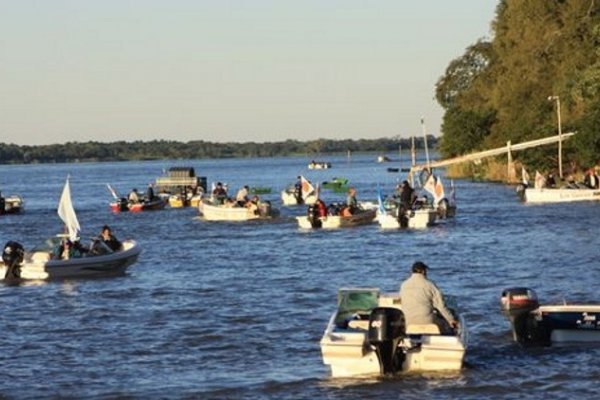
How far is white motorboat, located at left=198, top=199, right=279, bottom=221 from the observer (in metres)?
70.4

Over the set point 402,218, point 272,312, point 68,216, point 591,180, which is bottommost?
point 272,312

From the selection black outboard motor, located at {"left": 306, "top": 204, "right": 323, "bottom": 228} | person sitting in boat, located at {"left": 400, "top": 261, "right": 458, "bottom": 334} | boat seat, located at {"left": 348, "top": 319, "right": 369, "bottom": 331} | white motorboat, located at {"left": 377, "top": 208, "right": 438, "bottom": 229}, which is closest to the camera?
person sitting in boat, located at {"left": 400, "top": 261, "right": 458, "bottom": 334}

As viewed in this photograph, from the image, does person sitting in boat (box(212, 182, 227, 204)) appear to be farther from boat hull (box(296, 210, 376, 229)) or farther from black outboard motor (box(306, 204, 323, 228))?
black outboard motor (box(306, 204, 323, 228))

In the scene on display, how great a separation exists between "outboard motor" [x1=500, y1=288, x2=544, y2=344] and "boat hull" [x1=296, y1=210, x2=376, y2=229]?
36011mm

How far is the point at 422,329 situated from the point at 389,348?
0.87m

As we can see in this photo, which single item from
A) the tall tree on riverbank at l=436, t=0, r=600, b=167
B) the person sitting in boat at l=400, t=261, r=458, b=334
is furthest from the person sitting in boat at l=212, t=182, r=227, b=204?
the person sitting in boat at l=400, t=261, r=458, b=334

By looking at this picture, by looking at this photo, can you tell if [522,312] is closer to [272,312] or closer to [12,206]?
[272,312]

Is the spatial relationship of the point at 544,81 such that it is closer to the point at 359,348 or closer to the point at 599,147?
the point at 599,147

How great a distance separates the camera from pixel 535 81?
100312 millimetres

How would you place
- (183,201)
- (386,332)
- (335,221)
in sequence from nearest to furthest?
(386,332)
(335,221)
(183,201)

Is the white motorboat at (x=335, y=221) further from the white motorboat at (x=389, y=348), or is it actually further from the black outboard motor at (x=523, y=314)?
the white motorboat at (x=389, y=348)

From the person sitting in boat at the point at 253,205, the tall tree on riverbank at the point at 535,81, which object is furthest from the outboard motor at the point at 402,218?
the tall tree on riverbank at the point at 535,81

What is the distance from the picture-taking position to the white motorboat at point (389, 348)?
2088 cm

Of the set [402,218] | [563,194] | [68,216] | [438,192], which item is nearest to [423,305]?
[68,216]
